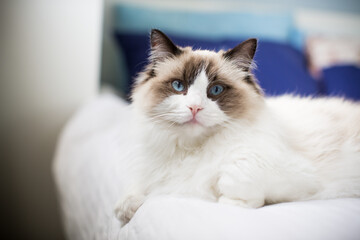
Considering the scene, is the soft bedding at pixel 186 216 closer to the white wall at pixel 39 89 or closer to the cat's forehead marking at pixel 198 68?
the cat's forehead marking at pixel 198 68

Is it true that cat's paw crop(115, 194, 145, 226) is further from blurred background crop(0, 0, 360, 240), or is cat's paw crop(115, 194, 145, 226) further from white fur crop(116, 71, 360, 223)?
blurred background crop(0, 0, 360, 240)

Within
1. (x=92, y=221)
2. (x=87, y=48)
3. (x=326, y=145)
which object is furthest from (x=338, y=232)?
(x=87, y=48)

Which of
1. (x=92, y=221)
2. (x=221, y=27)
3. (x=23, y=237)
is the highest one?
(x=221, y=27)

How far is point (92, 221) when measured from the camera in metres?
0.90

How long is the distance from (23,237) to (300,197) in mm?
1776

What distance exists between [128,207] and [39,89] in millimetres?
1413

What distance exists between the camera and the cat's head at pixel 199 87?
1.93ft

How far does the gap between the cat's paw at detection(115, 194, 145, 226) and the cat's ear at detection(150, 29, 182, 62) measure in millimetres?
320

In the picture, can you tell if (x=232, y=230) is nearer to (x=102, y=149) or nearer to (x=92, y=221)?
(x=92, y=221)

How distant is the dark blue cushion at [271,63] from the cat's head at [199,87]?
62 millimetres

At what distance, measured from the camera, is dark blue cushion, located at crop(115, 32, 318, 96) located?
1.00 meters

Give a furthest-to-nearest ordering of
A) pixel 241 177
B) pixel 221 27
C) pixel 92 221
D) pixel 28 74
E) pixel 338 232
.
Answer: pixel 221 27 → pixel 28 74 → pixel 92 221 → pixel 241 177 → pixel 338 232

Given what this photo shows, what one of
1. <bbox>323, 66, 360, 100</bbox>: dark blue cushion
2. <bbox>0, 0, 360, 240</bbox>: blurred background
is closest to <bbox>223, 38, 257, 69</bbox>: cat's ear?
<bbox>0, 0, 360, 240</bbox>: blurred background

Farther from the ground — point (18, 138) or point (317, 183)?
point (317, 183)
